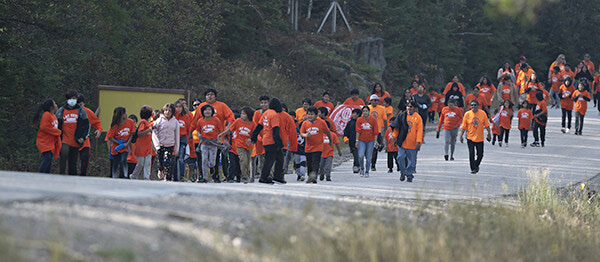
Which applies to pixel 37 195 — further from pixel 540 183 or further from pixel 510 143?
pixel 510 143

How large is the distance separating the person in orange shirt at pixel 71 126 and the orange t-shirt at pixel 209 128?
7.03 feet

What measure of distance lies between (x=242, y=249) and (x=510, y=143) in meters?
19.0

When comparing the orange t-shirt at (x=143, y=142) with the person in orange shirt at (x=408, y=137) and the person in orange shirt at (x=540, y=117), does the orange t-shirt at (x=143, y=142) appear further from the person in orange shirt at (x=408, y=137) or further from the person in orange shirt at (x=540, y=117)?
the person in orange shirt at (x=540, y=117)

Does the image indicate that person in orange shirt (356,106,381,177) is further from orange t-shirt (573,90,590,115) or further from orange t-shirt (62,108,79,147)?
orange t-shirt (573,90,590,115)

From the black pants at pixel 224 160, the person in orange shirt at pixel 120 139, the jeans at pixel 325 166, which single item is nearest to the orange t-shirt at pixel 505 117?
the jeans at pixel 325 166

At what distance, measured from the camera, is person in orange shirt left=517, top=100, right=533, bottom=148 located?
22.5m

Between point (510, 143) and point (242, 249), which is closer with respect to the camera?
point (242, 249)

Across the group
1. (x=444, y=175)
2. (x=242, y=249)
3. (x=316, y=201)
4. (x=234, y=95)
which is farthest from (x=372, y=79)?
(x=242, y=249)

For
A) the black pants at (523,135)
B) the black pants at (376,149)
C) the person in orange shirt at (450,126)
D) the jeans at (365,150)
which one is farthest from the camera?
the black pants at (523,135)

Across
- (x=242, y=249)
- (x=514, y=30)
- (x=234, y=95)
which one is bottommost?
(x=242, y=249)

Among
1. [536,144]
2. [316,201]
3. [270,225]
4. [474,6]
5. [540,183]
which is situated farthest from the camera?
[474,6]

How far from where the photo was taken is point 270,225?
764 centimetres

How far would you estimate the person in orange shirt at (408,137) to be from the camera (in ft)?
52.1

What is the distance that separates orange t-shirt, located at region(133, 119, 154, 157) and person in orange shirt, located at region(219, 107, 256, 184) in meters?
1.30
